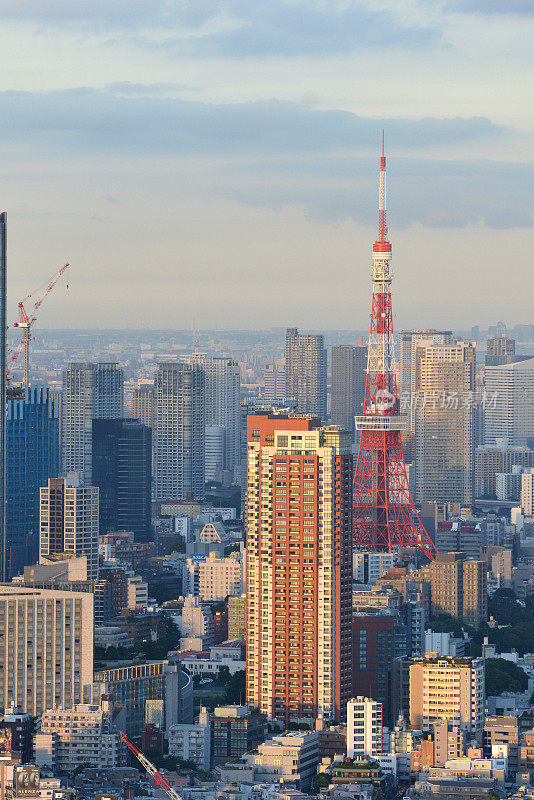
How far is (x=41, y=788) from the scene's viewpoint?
38594 millimetres

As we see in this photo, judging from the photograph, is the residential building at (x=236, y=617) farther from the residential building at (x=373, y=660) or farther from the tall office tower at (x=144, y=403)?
the tall office tower at (x=144, y=403)

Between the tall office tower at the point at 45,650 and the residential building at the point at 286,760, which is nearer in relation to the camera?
the residential building at the point at 286,760

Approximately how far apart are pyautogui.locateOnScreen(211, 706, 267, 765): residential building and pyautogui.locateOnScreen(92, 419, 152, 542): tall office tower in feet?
123

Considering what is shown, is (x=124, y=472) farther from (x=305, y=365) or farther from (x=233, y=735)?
(x=233, y=735)

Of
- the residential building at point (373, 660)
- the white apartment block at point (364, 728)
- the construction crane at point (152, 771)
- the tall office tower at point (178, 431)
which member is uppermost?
the tall office tower at point (178, 431)

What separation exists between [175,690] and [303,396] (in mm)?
61273

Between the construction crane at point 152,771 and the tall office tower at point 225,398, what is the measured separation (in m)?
60.8

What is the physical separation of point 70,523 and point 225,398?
169 ft

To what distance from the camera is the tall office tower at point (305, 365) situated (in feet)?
359

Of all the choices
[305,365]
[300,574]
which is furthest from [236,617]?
[305,365]

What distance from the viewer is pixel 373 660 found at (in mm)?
48156

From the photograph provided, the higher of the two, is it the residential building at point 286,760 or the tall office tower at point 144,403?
the tall office tower at point 144,403

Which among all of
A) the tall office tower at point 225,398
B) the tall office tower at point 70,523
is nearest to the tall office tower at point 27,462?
the tall office tower at point 70,523

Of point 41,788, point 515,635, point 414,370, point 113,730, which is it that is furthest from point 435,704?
point 414,370
